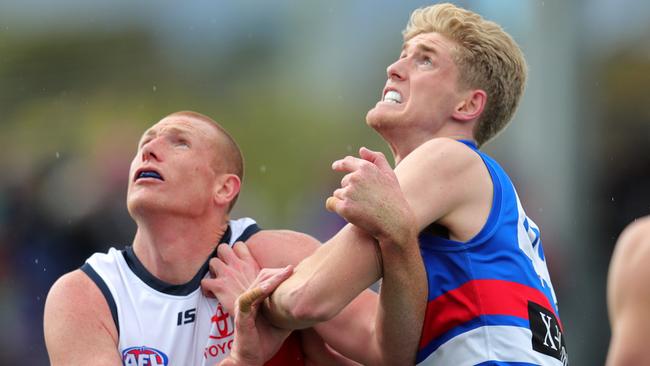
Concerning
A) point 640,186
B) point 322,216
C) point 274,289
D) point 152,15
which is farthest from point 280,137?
point 274,289

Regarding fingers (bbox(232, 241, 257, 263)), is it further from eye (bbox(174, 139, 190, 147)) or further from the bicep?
the bicep

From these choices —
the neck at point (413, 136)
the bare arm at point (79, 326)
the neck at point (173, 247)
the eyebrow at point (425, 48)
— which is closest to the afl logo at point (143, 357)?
the bare arm at point (79, 326)

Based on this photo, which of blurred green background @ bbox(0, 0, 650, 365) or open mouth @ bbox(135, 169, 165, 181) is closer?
open mouth @ bbox(135, 169, 165, 181)

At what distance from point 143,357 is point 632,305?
269cm

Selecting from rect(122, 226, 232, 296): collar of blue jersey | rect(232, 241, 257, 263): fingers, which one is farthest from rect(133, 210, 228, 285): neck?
rect(232, 241, 257, 263): fingers

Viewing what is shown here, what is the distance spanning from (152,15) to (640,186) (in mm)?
5298

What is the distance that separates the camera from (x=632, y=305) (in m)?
2.52

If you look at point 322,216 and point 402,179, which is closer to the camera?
point 402,179

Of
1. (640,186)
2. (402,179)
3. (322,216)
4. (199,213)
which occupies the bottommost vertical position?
(322,216)

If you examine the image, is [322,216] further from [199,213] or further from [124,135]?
[199,213]

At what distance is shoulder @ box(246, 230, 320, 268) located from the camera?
4.86 m

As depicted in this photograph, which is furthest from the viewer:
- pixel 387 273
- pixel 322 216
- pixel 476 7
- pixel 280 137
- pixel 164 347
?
pixel 280 137

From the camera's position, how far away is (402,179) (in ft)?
12.8

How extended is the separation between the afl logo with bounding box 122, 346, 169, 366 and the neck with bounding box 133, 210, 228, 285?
14.1 inches
